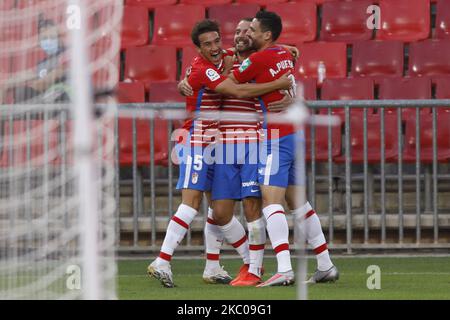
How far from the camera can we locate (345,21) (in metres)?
12.9

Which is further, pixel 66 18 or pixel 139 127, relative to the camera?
pixel 139 127

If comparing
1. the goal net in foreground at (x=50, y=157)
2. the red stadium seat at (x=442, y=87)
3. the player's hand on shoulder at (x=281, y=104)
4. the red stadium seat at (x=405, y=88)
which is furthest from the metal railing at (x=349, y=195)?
the player's hand on shoulder at (x=281, y=104)

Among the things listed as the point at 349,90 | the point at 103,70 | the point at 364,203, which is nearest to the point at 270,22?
the point at 103,70

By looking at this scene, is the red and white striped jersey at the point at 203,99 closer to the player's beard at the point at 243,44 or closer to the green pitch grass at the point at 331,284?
the player's beard at the point at 243,44

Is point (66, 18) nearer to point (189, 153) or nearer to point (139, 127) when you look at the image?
point (189, 153)

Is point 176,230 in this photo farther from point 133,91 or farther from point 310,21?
point 310,21

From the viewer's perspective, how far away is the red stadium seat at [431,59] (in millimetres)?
12227

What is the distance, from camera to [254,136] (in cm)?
871

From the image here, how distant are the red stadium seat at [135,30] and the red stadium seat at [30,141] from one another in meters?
3.38
